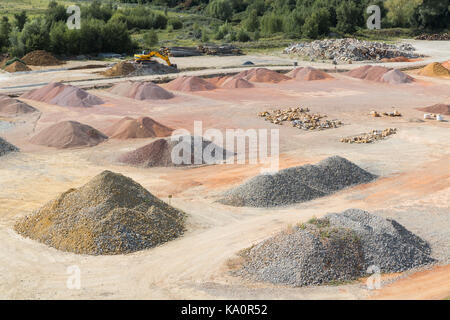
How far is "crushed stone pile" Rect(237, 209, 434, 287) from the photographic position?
614 inches

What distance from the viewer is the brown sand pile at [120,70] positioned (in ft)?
169

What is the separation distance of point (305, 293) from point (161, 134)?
19.1 metres

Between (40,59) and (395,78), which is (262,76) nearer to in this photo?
(395,78)

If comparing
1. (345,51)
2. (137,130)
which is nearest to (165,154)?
(137,130)

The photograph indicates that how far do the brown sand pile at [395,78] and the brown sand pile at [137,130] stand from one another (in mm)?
25365

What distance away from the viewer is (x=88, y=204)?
18641mm

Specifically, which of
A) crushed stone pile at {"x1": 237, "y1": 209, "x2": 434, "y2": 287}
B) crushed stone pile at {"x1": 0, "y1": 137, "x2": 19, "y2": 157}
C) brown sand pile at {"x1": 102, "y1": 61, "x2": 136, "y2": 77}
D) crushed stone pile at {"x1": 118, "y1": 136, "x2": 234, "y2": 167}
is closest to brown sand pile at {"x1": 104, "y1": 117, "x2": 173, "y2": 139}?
crushed stone pile at {"x1": 118, "y1": 136, "x2": 234, "y2": 167}

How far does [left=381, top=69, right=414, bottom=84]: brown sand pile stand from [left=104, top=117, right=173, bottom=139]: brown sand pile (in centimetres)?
2537

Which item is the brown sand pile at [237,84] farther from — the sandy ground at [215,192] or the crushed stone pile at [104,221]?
the crushed stone pile at [104,221]

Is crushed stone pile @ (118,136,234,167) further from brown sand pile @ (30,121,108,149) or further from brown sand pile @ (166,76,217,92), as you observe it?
brown sand pile @ (166,76,217,92)

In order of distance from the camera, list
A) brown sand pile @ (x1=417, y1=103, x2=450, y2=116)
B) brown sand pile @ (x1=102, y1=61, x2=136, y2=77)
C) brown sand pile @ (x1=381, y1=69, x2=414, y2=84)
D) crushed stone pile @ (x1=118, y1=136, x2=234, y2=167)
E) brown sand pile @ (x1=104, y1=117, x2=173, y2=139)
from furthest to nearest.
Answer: brown sand pile @ (x1=102, y1=61, x2=136, y2=77) < brown sand pile @ (x1=381, y1=69, x2=414, y2=84) < brown sand pile @ (x1=417, y1=103, x2=450, y2=116) < brown sand pile @ (x1=104, y1=117, x2=173, y2=139) < crushed stone pile @ (x1=118, y1=136, x2=234, y2=167)

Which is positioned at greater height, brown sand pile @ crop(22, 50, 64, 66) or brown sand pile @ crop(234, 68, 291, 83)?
brown sand pile @ crop(22, 50, 64, 66)

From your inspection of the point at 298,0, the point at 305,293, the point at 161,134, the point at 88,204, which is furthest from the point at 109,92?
the point at 298,0

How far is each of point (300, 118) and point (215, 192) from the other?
48.7 feet
